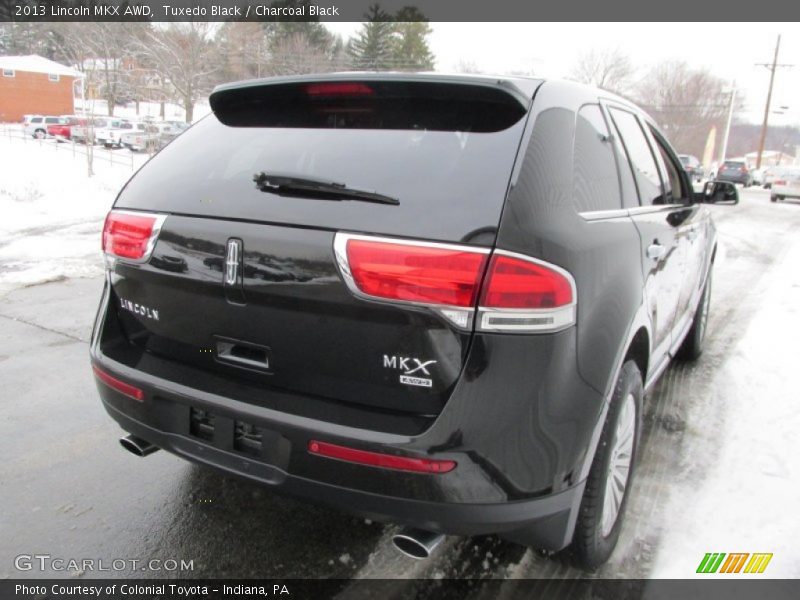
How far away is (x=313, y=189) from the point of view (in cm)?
197

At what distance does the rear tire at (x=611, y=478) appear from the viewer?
2.19 metres

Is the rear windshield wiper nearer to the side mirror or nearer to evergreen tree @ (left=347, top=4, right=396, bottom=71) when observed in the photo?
the side mirror

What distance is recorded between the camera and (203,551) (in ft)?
8.20

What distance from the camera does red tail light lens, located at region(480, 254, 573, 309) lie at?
1.74 metres

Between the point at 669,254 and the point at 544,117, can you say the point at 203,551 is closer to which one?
the point at 544,117

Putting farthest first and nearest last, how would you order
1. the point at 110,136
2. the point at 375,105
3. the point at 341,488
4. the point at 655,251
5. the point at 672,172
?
the point at 110,136 < the point at 672,172 < the point at 655,251 < the point at 375,105 < the point at 341,488

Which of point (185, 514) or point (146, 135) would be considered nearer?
point (185, 514)

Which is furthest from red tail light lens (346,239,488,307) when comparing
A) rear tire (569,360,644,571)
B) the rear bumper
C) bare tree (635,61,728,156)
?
bare tree (635,61,728,156)

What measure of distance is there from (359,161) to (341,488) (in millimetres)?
1036

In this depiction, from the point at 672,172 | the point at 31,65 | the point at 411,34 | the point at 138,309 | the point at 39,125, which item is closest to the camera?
the point at 138,309

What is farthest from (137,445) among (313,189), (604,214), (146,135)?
(146,135)

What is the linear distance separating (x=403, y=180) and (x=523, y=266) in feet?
1.52

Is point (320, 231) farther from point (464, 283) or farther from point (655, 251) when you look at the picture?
point (655, 251)

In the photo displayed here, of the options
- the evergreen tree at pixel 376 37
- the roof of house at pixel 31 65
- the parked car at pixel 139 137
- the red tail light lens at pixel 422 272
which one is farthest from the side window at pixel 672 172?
the roof of house at pixel 31 65
